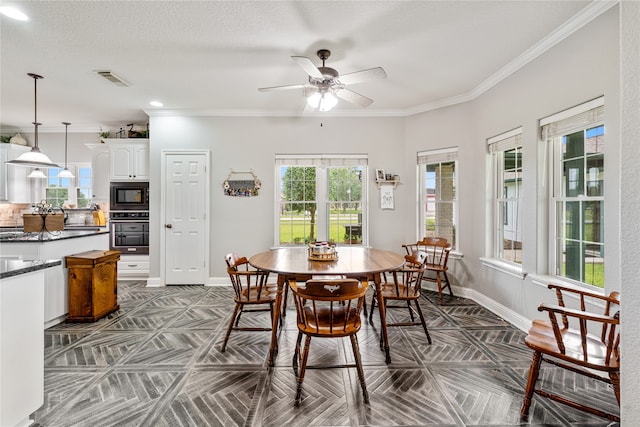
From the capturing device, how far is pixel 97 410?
6.48 feet

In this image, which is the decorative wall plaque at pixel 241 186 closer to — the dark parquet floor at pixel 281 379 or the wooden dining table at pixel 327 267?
the wooden dining table at pixel 327 267

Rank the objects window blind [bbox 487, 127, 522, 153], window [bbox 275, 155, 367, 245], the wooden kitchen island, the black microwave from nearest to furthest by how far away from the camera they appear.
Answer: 1. the wooden kitchen island
2. window blind [bbox 487, 127, 522, 153]
3. window [bbox 275, 155, 367, 245]
4. the black microwave

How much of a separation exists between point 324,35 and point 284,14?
45cm

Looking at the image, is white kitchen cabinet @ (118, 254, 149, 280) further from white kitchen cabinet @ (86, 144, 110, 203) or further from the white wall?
the white wall

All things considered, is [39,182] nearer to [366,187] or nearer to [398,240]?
[366,187]

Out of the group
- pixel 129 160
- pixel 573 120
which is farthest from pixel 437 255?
pixel 129 160

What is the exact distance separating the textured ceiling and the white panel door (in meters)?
1.06

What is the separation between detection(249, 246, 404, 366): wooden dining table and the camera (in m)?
2.37

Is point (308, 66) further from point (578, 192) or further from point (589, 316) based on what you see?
point (578, 192)

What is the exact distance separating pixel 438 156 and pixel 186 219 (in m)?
4.16

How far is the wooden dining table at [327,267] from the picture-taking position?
237 cm

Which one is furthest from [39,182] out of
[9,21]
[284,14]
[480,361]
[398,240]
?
[480,361]

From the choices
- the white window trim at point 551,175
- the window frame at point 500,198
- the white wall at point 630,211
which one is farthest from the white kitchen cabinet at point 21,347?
the window frame at point 500,198

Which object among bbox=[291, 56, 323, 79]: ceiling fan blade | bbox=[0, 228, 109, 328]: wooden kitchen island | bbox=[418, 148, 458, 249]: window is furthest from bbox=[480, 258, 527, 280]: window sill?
bbox=[0, 228, 109, 328]: wooden kitchen island
